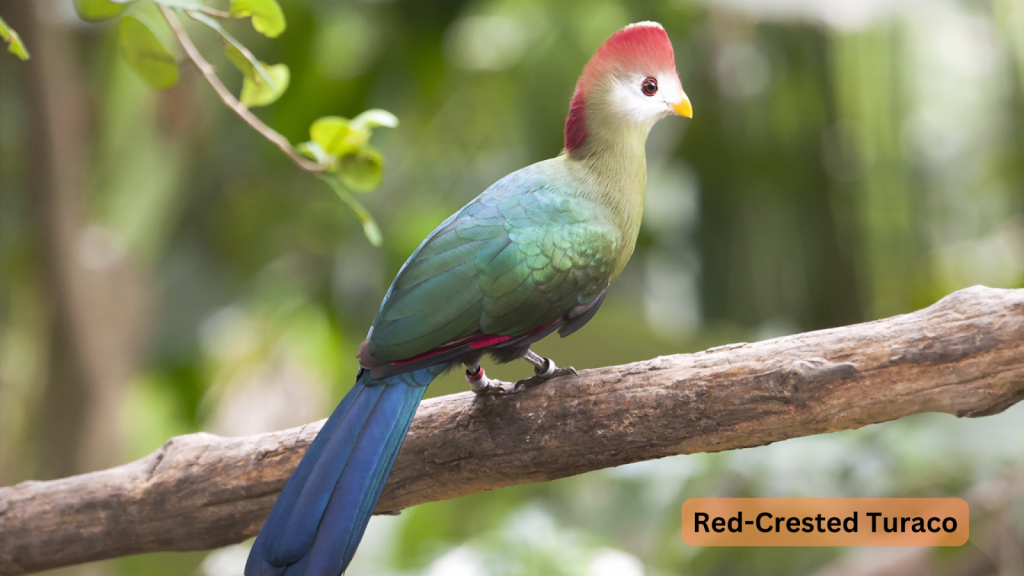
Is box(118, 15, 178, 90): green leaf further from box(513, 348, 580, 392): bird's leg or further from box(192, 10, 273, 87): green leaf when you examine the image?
box(513, 348, 580, 392): bird's leg

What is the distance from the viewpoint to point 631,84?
1.37 meters

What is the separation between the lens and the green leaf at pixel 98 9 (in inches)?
45.0

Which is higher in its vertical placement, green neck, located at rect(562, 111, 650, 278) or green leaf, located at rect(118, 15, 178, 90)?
green leaf, located at rect(118, 15, 178, 90)

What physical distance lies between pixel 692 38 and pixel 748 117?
422 mm

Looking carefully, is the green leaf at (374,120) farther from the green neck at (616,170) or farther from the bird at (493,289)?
the green neck at (616,170)

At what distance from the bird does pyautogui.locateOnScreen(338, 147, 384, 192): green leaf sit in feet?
0.63

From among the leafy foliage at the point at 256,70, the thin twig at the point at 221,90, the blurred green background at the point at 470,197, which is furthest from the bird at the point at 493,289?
the blurred green background at the point at 470,197

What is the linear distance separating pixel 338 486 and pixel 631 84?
2.61ft

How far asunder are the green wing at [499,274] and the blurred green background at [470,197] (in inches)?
59.6

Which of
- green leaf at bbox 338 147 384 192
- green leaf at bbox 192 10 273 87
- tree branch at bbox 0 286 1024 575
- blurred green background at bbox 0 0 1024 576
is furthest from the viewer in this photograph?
blurred green background at bbox 0 0 1024 576

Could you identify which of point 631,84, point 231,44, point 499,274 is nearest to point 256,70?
point 231,44

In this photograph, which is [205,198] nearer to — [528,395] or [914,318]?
[528,395]

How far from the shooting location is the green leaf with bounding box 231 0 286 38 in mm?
1222

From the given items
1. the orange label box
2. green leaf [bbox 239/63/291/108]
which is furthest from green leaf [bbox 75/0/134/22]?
the orange label box
